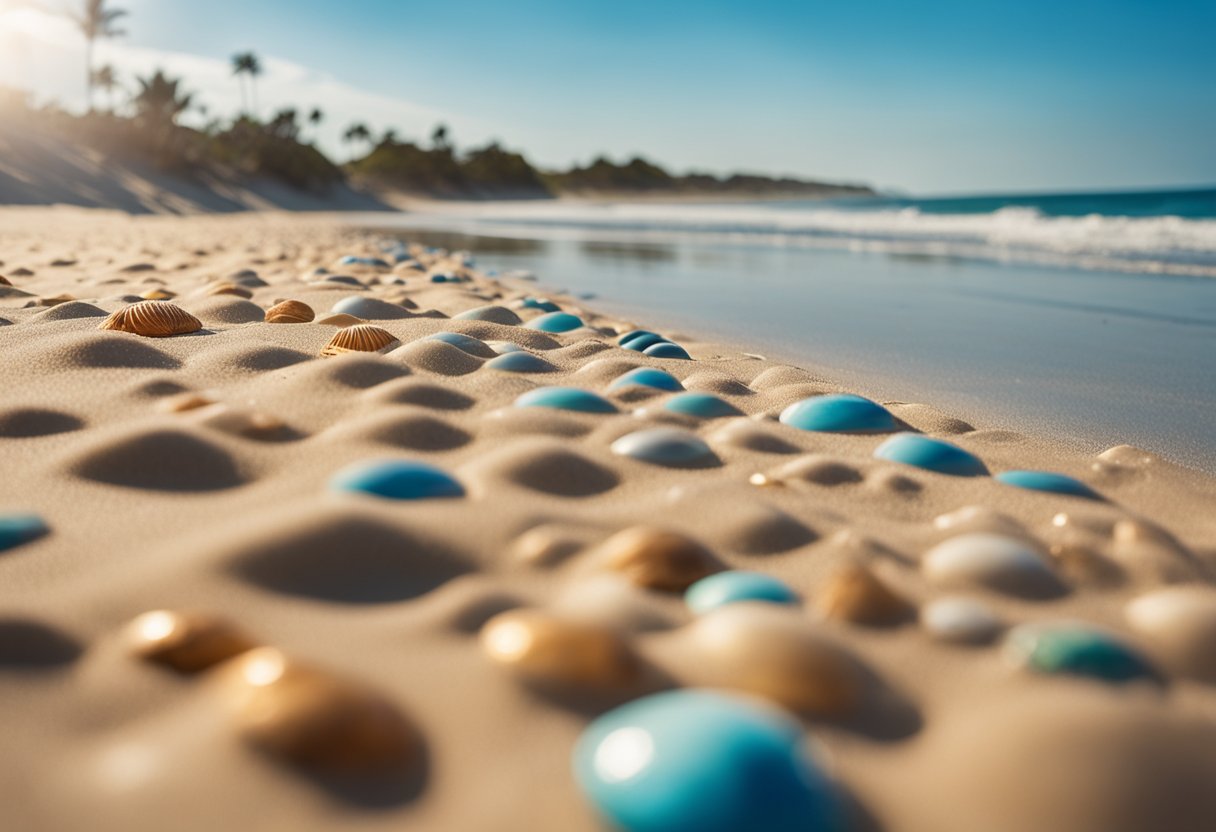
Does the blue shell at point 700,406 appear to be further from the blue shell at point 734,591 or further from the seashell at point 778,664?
the seashell at point 778,664

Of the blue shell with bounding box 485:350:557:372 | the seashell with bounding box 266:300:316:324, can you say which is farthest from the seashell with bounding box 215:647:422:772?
the seashell with bounding box 266:300:316:324

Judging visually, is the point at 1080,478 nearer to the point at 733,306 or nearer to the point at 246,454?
the point at 246,454

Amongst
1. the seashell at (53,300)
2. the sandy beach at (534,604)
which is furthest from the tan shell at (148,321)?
the seashell at (53,300)

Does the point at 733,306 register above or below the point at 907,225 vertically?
below

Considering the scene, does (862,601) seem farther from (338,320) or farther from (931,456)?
(338,320)

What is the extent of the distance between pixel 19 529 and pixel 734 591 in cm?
92

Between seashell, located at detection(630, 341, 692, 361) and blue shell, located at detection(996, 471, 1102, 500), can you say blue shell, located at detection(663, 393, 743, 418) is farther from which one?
seashell, located at detection(630, 341, 692, 361)

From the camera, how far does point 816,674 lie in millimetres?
861

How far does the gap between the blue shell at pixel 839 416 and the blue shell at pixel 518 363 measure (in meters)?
0.68

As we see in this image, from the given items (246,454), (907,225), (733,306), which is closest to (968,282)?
(733,306)

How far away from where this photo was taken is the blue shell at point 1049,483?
5.04 ft

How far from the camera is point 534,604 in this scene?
1.03 meters

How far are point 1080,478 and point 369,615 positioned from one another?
142 cm

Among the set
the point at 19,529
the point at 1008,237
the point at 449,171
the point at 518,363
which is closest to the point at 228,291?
the point at 518,363
